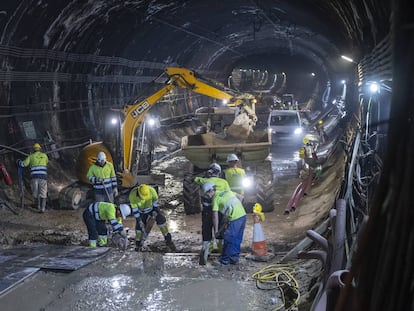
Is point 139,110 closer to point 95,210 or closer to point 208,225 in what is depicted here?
point 95,210

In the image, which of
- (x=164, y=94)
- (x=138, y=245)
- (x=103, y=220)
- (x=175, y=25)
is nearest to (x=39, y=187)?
(x=103, y=220)

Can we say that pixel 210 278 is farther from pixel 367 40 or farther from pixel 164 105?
pixel 164 105

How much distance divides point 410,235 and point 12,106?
12403 mm

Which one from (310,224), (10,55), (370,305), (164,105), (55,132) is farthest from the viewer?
(164,105)

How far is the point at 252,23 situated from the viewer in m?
20.8

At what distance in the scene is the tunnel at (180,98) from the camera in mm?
1792

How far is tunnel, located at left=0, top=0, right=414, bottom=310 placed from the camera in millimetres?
1792

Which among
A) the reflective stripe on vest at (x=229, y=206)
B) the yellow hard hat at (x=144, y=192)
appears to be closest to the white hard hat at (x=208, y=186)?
the reflective stripe on vest at (x=229, y=206)

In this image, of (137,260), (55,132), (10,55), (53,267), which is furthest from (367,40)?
(55,132)

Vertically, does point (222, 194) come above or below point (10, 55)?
below

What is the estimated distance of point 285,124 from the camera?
18.1 meters

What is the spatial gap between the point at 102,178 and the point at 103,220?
6.13 ft

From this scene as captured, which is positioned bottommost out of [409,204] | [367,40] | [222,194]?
[222,194]

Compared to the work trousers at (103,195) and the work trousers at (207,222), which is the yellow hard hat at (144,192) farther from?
the work trousers at (103,195)
